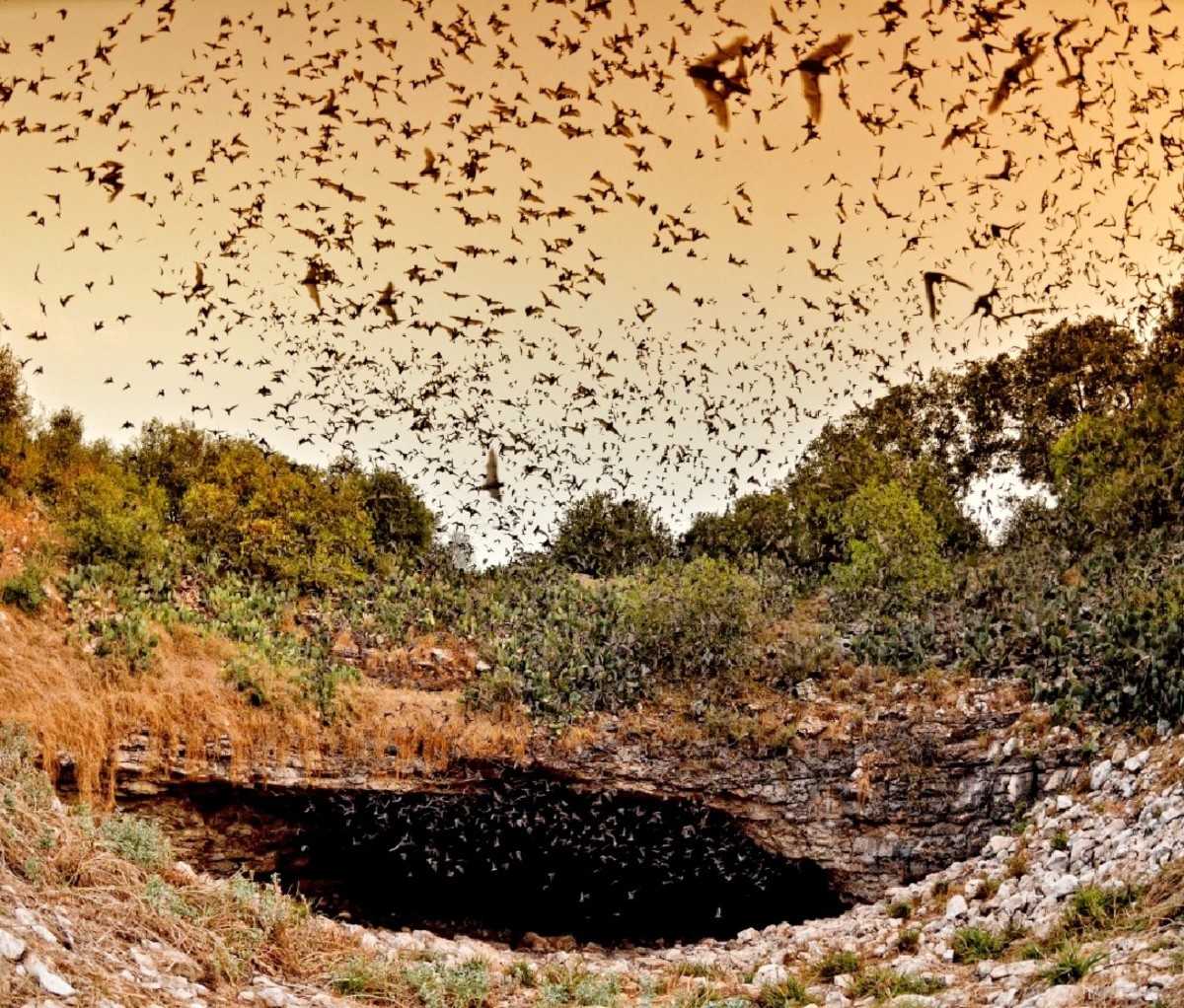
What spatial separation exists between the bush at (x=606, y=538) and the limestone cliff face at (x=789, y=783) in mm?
14649

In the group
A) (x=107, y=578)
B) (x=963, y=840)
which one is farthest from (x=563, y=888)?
(x=107, y=578)

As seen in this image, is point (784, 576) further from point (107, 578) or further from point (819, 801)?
point (107, 578)

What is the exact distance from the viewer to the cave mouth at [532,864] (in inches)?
496

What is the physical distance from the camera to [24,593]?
45.4 feet

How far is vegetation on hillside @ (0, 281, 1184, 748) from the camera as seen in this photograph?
1407cm

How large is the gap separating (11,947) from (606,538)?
25.1 m

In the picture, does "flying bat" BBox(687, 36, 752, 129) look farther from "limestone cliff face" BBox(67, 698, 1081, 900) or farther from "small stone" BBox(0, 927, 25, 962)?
"limestone cliff face" BBox(67, 698, 1081, 900)

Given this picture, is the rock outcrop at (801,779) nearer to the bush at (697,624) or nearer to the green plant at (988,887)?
the green plant at (988,887)

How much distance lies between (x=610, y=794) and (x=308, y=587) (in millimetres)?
10182

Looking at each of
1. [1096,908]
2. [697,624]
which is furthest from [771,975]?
[697,624]

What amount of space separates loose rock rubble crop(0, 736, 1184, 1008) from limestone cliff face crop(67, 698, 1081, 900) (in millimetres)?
841

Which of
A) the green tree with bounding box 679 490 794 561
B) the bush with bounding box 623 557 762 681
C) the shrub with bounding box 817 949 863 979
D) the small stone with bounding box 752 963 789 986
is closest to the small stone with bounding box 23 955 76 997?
the small stone with bounding box 752 963 789 986

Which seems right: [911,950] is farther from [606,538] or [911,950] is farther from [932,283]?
[606,538]

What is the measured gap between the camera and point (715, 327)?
1300 centimetres
